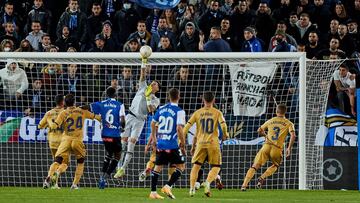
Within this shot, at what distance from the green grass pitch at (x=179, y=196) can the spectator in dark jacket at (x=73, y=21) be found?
6551 millimetres

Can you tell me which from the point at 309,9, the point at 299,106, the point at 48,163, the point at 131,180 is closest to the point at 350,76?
the point at 299,106

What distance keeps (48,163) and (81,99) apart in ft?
5.19

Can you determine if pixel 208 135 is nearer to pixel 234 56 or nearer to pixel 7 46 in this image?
pixel 234 56

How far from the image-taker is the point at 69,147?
74.5 feet

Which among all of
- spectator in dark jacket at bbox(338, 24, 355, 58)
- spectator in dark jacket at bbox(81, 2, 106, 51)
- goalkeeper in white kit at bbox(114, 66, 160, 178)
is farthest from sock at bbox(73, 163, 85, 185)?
spectator in dark jacket at bbox(338, 24, 355, 58)

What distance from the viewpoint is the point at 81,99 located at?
82.3 ft

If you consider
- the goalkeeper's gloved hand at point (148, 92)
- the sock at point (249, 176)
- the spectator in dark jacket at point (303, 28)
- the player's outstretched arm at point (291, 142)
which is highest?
Answer: the spectator in dark jacket at point (303, 28)

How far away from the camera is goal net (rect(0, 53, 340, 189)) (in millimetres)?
24125

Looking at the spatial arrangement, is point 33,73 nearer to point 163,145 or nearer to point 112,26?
point 112,26

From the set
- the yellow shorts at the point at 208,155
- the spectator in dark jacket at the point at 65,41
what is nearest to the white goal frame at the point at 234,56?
the spectator in dark jacket at the point at 65,41

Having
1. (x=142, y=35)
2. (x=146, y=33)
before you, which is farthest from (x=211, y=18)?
(x=142, y=35)

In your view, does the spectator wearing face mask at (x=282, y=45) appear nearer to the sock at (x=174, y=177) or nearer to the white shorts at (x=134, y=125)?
the white shorts at (x=134, y=125)

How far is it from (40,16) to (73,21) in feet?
3.13

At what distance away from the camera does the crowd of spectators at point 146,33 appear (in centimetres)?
2514
